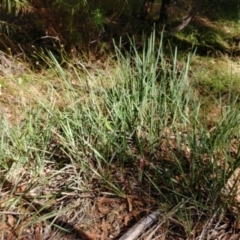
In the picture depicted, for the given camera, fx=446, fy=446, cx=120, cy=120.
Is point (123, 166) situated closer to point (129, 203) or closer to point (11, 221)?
point (129, 203)

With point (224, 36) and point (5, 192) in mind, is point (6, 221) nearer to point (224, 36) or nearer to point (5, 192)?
point (5, 192)

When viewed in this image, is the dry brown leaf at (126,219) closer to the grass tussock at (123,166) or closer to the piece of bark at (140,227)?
the grass tussock at (123,166)

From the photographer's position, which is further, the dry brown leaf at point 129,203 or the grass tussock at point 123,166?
the dry brown leaf at point 129,203

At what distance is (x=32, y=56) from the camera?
3.88m

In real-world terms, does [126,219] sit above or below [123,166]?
below

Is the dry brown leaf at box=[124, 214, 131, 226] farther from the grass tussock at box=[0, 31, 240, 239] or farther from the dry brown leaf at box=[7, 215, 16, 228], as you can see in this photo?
the dry brown leaf at box=[7, 215, 16, 228]

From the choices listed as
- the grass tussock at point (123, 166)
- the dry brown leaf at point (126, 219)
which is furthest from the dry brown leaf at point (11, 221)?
the dry brown leaf at point (126, 219)

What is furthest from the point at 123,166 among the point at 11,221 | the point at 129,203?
the point at 11,221

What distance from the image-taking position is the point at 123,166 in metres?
2.47

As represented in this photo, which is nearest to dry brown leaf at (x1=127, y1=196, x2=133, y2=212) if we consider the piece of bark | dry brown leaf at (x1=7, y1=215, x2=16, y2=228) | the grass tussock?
the grass tussock

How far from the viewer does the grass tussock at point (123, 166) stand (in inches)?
85.6

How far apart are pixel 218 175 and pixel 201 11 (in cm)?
342

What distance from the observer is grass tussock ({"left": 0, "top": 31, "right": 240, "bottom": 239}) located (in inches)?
85.6

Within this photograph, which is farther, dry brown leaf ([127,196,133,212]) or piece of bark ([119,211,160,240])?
dry brown leaf ([127,196,133,212])
